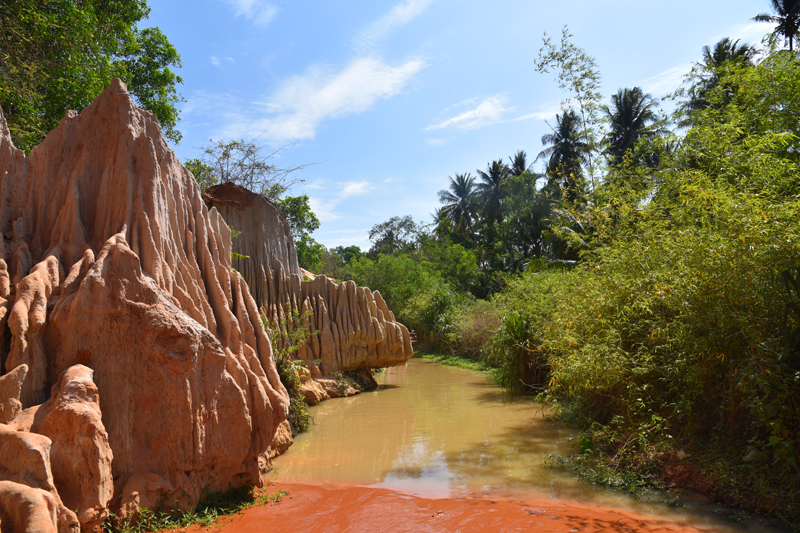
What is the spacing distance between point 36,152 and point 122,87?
3.91 feet

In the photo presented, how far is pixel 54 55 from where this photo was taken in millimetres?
9859

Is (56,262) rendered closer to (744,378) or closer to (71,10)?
(744,378)

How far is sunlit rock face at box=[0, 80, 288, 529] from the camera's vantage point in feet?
12.5

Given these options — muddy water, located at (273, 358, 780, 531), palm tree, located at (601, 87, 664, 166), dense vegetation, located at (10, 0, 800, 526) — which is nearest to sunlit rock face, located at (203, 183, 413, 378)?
muddy water, located at (273, 358, 780, 531)

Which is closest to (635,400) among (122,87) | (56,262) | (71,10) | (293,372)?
(293,372)

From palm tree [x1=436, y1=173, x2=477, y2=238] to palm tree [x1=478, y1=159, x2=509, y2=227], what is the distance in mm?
1048

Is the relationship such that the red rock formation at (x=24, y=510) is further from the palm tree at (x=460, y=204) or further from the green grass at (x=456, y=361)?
the palm tree at (x=460, y=204)

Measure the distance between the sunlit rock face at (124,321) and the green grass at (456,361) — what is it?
11.2 m

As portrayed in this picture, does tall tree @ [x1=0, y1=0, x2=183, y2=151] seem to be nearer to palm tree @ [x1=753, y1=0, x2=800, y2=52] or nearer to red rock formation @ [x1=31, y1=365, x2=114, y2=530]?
red rock formation @ [x1=31, y1=365, x2=114, y2=530]

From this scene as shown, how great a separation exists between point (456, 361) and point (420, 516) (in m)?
15.0

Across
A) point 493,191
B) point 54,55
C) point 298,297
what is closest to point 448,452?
point 298,297

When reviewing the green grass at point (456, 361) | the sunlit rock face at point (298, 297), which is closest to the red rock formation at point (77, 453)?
the sunlit rock face at point (298, 297)

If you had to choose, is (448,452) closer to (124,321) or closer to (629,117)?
(124,321)

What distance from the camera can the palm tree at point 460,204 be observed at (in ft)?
124
